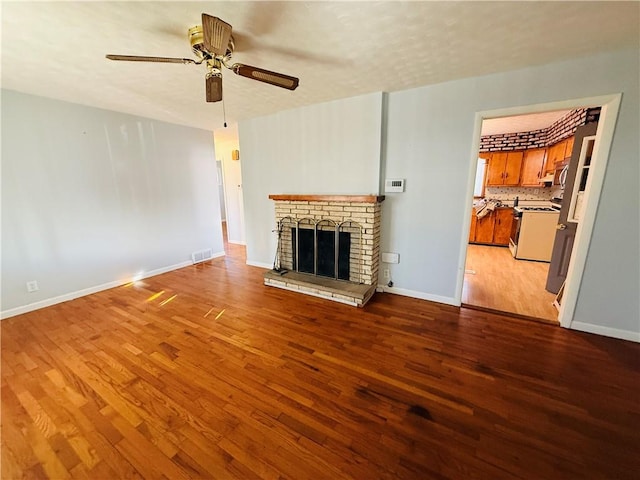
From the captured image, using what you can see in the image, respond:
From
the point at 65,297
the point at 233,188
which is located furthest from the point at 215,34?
the point at 233,188

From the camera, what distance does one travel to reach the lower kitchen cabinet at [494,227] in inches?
215

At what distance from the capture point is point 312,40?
181 cm

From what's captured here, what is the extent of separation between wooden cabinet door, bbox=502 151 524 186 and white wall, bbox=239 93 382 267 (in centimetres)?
445

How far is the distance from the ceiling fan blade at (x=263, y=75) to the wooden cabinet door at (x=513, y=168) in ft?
19.2

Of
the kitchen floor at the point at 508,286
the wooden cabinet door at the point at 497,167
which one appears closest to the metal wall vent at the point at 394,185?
the kitchen floor at the point at 508,286

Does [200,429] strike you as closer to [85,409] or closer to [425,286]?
[85,409]

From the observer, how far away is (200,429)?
1.49 meters

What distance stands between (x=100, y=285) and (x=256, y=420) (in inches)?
130

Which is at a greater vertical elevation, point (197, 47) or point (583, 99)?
point (197, 47)

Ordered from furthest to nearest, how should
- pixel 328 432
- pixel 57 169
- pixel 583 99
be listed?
1. pixel 57 169
2. pixel 583 99
3. pixel 328 432

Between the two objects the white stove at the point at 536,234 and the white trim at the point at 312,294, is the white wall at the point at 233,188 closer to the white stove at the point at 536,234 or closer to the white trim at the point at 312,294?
the white trim at the point at 312,294

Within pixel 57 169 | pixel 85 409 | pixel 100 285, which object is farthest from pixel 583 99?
pixel 100 285

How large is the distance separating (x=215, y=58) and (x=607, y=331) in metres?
4.08

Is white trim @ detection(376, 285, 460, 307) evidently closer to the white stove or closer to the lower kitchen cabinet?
the white stove
